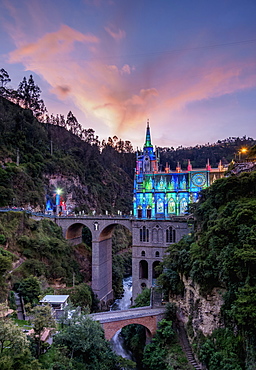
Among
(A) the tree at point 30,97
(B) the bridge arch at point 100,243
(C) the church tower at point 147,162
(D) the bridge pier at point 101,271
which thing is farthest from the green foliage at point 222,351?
(A) the tree at point 30,97

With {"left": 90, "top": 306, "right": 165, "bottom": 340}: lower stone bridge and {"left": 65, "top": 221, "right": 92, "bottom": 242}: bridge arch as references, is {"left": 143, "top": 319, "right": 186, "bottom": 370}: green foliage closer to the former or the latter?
{"left": 90, "top": 306, "right": 165, "bottom": 340}: lower stone bridge

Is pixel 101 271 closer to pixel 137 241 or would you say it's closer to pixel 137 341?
pixel 137 241

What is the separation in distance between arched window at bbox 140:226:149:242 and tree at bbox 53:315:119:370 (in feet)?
62.4

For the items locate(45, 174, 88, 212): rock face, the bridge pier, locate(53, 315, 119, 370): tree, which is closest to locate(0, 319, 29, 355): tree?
locate(53, 315, 119, 370): tree

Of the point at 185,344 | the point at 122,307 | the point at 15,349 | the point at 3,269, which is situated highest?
the point at 3,269

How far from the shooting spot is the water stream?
28.4 meters

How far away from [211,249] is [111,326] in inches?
426

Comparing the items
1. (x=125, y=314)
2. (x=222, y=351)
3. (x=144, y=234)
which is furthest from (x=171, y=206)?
(x=222, y=351)

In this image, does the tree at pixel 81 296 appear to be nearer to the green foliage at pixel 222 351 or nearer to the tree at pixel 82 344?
the tree at pixel 82 344

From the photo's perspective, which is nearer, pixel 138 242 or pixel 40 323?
pixel 40 323

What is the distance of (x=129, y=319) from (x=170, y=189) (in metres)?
34.5

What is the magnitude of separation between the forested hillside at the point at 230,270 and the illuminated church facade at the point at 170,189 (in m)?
30.2

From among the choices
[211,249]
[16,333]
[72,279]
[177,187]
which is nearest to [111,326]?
[211,249]

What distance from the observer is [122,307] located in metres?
41.2
